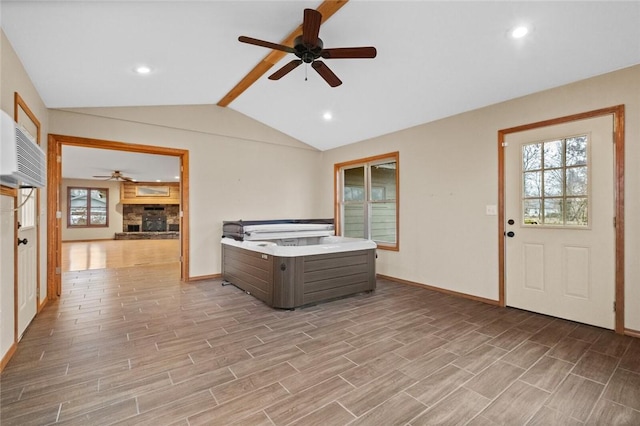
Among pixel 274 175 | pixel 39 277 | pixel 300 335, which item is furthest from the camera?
pixel 274 175

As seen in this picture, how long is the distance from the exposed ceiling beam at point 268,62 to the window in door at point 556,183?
259 cm

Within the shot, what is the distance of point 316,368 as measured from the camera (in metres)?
2.15

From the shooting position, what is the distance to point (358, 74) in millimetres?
3531

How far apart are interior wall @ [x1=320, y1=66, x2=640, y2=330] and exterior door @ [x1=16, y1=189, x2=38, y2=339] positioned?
14.5ft

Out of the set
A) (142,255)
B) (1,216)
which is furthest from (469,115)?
(142,255)

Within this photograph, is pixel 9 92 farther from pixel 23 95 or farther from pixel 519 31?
pixel 519 31

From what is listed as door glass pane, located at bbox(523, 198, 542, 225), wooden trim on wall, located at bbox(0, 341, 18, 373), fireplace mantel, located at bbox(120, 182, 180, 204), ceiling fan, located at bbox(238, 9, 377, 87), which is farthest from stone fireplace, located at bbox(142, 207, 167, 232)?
door glass pane, located at bbox(523, 198, 542, 225)

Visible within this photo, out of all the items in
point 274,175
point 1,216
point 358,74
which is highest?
point 358,74

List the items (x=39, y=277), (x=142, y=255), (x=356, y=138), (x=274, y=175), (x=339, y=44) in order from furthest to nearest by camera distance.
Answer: (x=142, y=255) → (x=274, y=175) → (x=356, y=138) → (x=39, y=277) → (x=339, y=44)

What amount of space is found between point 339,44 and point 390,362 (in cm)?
293

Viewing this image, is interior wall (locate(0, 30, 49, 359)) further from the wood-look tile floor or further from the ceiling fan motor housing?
the ceiling fan motor housing

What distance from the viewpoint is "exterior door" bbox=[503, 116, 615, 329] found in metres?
2.85

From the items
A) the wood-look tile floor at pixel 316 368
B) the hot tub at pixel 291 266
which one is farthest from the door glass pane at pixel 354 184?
the wood-look tile floor at pixel 316 368

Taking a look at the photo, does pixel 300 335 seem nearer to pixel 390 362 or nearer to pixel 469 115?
pixel 390 362
